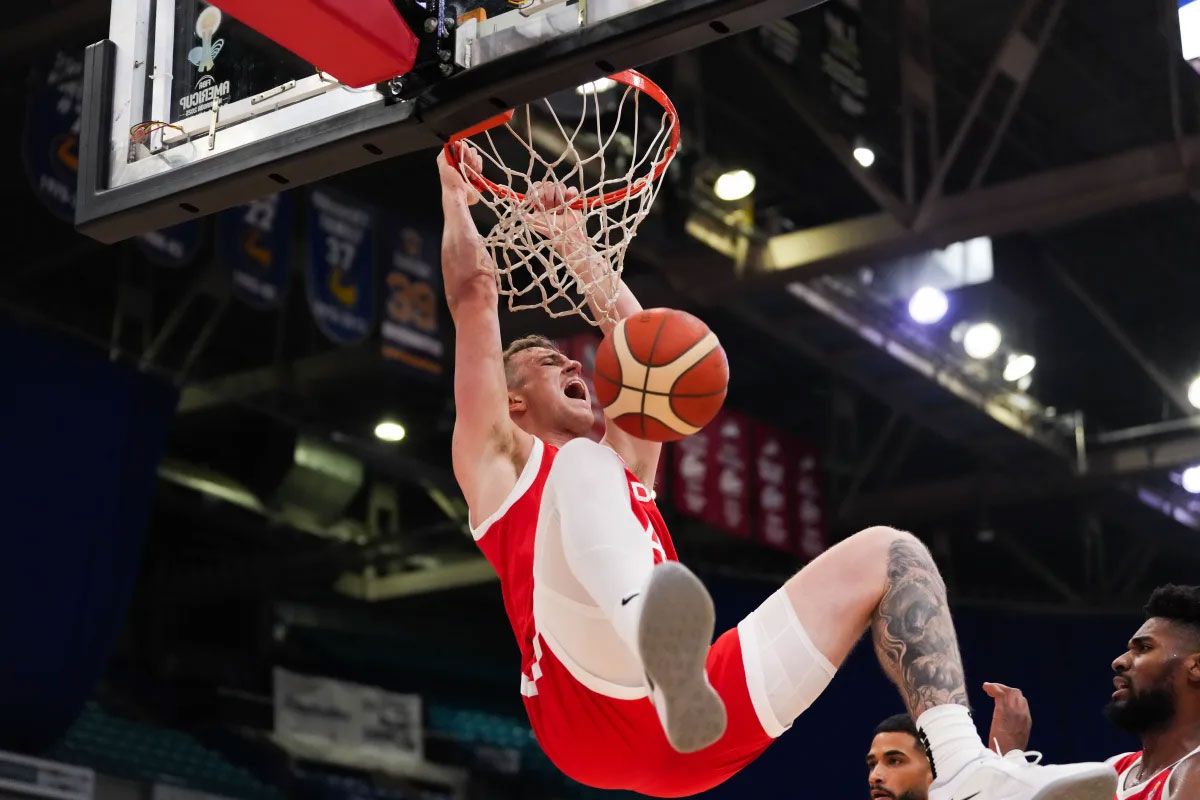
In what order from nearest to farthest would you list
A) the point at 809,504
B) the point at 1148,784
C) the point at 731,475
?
the point at 1148,784, the point at 731,475, the point at 809,504

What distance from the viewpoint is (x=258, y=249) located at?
1045cm

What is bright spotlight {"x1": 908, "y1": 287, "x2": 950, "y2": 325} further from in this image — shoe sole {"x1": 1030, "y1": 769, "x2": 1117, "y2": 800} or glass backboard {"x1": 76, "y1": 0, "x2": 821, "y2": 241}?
shoe sole {"x1": 1030, "y1": 769, "x2": 1117, "y2": 800}

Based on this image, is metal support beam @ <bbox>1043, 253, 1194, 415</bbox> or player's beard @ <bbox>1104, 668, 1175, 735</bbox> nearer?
player's beard @ <bbox>1104, 668, 1175, 735</bbox>

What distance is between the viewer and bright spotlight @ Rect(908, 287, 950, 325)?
12.3 metres

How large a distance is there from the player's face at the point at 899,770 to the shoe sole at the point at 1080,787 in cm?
263

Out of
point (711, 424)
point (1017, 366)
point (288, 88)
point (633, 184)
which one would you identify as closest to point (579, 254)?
point (633, 184)

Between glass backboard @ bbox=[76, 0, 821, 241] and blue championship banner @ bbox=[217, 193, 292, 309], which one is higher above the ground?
blue championship banner @ bbox=[217, 193, 292, 309]

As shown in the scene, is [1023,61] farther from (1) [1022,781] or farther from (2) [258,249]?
(1) [1022,781]

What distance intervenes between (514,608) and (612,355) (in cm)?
79

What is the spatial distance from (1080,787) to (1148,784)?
175 centimetres

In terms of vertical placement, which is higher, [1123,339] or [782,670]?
[1123,339]

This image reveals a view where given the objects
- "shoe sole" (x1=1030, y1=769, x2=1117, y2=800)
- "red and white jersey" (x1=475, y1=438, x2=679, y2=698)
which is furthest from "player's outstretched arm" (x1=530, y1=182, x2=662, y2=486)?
"shoe sole" (x1=1030, y1=769, x2=1117, y2=800)

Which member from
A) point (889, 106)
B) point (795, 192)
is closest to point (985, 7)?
point (889, 106)

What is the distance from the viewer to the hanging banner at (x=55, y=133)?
9344 mm
